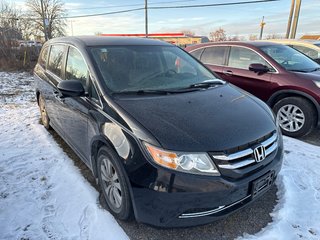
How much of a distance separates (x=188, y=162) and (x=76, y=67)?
1891 mm

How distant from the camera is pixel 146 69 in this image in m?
2.97

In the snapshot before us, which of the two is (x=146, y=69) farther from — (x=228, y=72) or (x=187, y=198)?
(x=228, y=72)

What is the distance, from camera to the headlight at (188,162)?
6.11ft

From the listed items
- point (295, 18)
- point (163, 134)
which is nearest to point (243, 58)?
point (163, 134)

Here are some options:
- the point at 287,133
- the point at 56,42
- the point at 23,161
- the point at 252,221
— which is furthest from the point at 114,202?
the point at 287,133

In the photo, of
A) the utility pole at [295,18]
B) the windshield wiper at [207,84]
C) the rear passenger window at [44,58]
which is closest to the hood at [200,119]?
the windshield wiper at [207,84]

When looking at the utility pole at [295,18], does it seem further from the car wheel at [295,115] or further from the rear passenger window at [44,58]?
the rear passenger window at [44,58]

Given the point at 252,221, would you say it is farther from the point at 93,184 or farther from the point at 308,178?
the point at 93,184

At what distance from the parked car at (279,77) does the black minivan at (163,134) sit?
1957mm

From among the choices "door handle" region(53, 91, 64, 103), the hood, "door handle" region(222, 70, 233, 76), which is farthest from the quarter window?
"door handle" region(53, 91, 64, 103)

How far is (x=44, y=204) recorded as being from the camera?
262cm

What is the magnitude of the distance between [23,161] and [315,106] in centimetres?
455

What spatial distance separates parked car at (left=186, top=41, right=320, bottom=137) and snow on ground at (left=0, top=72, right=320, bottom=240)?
0.49 m

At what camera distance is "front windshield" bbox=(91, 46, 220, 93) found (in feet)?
8.72
